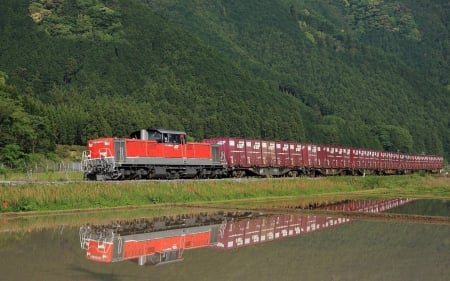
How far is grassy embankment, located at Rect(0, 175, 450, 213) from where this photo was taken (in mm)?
38344

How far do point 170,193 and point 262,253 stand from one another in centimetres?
2437

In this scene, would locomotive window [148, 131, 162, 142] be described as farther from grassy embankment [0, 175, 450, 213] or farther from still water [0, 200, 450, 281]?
still water [0, 200, 450, 281]

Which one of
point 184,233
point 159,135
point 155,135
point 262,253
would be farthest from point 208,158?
point 262,253

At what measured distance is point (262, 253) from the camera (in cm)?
2347

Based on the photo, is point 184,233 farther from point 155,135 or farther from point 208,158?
point 208,158

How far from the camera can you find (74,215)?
36.7 metres

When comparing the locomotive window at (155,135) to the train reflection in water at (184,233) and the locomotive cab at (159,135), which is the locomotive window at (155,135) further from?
the train reflection in water at (184,233)

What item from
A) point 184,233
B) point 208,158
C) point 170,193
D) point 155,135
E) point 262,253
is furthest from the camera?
point 208,158

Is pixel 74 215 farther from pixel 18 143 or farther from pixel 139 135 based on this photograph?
pixel 18 143

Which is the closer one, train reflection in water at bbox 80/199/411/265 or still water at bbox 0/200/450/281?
still water at bbox 0/200/450/281

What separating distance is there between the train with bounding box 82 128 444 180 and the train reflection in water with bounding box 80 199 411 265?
14187 mm

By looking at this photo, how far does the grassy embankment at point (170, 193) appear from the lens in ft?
126

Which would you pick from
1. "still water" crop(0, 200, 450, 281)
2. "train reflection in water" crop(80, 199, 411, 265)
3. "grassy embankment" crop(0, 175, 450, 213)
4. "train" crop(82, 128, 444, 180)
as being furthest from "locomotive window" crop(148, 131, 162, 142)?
"still water" crop(0, 200, 450, 281)

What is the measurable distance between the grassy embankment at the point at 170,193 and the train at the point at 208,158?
447 centimetres
